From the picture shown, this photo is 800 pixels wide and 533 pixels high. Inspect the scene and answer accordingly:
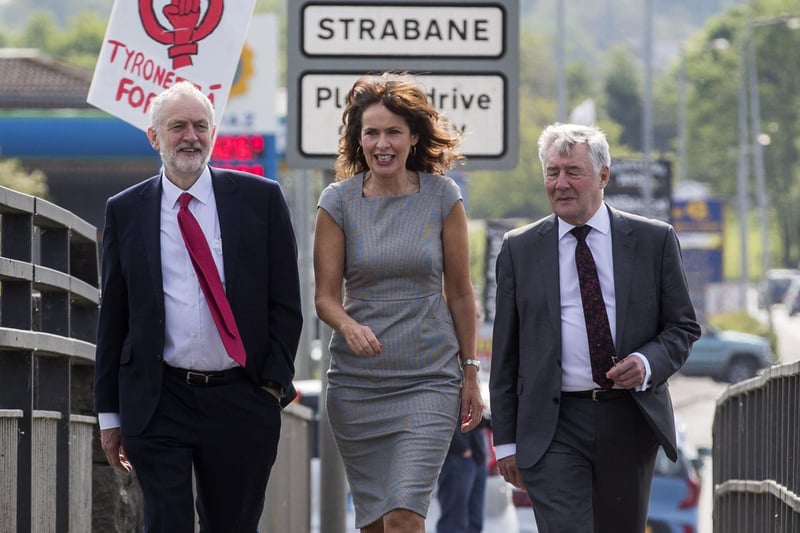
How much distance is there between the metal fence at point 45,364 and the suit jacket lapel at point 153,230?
1.92ft

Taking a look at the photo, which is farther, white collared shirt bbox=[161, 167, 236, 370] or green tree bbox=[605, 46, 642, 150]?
green tree bbox=[605, 46, 642, 150]

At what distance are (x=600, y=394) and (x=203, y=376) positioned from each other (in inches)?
54.6

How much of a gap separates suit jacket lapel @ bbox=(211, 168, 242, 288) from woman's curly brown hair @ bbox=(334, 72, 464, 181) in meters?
0.82

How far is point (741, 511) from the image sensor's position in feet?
27.7

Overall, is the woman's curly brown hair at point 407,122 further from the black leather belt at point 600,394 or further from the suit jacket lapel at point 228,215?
the black leather belt at point 600,394

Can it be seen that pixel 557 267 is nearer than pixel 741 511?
Yes

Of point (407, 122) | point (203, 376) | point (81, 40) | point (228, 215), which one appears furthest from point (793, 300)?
point (81, 40)

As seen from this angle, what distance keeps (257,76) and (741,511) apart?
18.2 m

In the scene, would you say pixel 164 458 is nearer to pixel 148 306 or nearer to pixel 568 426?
pixel 148 306

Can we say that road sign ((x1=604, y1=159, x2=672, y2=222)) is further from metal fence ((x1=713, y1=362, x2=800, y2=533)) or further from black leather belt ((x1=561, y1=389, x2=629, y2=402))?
black leather belt ((x1=561, y1=389, x2=629, y2=402))

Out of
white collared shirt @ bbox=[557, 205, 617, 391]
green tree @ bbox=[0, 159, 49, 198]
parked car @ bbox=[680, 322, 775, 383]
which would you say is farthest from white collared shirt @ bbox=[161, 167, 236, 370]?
parked car @ bbox=[680, 322, 775, 383]

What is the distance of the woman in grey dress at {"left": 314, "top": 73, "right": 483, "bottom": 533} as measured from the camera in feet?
19.5

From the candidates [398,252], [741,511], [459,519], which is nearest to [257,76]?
[459,519]

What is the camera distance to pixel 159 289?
533cm
